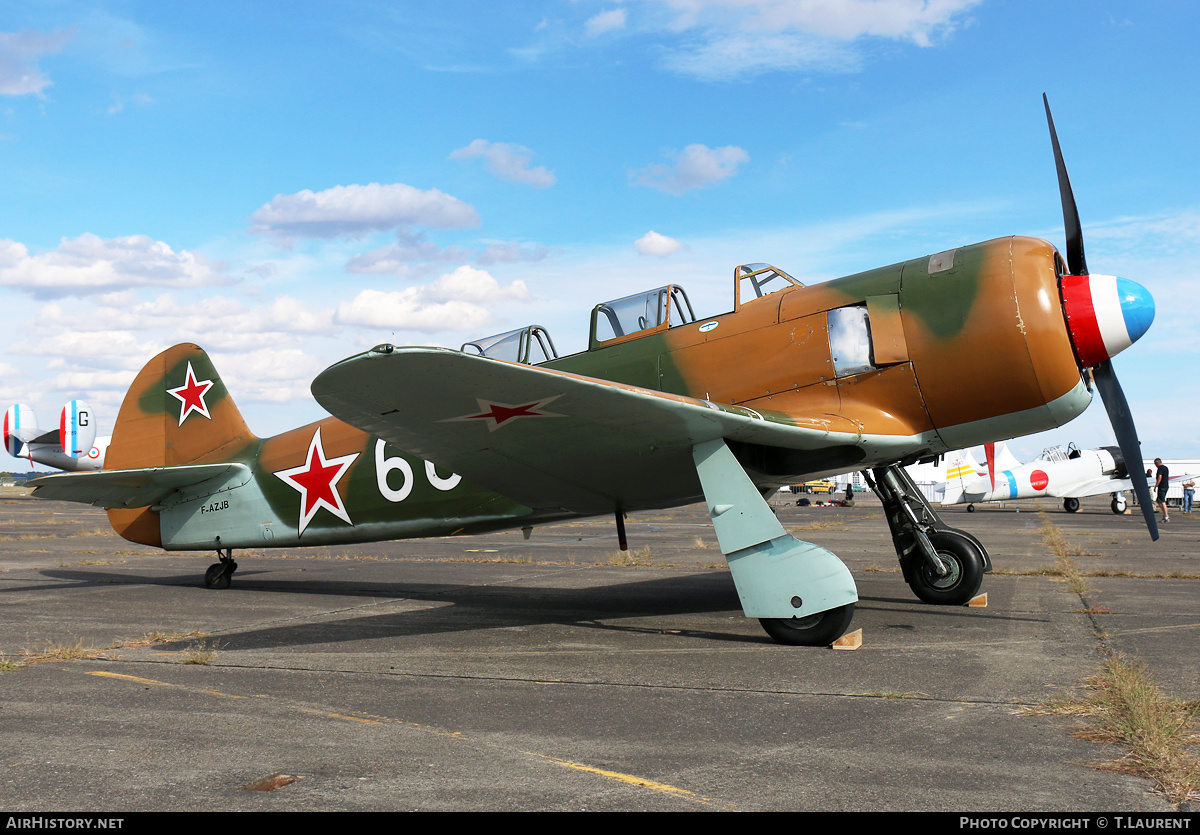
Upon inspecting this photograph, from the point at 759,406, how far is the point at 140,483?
7135 millimetres

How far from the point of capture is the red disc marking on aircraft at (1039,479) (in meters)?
33.8

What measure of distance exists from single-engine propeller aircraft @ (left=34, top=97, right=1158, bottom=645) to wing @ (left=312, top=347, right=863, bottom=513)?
20 millimetres

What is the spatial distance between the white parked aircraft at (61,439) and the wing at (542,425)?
50.7 meters

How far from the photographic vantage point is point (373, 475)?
8547 mm

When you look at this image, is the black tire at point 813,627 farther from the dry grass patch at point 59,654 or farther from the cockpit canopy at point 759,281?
the dry grass patch at point 59,654

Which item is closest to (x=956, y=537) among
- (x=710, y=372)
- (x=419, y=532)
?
(x=710, y=372)

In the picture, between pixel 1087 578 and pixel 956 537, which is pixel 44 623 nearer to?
pixel 956 537

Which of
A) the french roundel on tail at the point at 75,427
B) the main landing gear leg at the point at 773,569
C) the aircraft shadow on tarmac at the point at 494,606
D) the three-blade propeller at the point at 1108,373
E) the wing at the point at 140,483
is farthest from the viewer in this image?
the french roundel on tail at the point at 75,427

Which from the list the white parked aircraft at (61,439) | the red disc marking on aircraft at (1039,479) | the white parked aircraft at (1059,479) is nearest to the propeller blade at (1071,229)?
the white parked aircraft at (1059,479)

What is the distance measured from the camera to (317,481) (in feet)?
29.6

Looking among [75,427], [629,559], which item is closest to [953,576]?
[629,559]

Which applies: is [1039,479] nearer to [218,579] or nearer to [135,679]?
[218,579]
